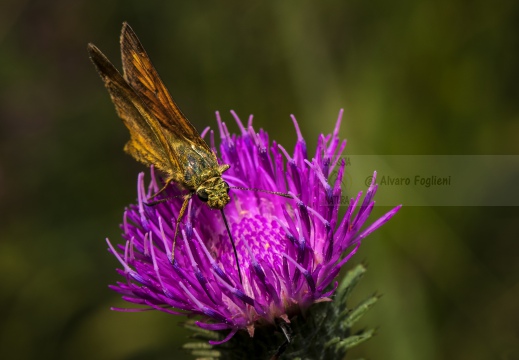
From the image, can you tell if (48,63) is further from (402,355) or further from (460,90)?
(402,355)

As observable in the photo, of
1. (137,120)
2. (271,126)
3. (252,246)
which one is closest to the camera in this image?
(252,246)

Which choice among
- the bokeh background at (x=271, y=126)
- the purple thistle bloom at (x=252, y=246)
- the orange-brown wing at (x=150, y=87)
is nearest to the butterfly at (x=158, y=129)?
the orange-brown wing at (x=150, y=87)

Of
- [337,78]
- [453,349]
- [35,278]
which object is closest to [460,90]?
[337,78]

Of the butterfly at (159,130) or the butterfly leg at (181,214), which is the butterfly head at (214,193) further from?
the butterfly leg at (181,214)

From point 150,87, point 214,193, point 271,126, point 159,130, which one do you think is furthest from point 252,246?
point 271,126

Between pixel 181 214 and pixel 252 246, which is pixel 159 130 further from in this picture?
pixel 252 246

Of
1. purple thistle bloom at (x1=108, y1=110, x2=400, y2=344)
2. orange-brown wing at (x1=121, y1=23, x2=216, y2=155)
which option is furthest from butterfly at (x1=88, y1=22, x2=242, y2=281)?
purple thistle bloom at (x1=108, y1=110, x2=400, y2=344)
